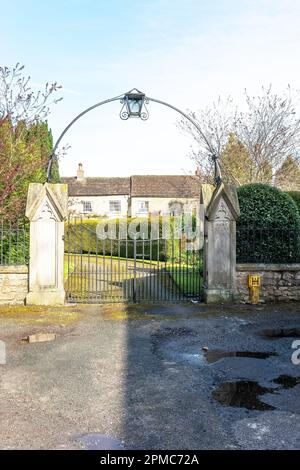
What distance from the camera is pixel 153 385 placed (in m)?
5.14

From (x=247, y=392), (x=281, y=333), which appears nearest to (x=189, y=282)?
(x=281, y=333)

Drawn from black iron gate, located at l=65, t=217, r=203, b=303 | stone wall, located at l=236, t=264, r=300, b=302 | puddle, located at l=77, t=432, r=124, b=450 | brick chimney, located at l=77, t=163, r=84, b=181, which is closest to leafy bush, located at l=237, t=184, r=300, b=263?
stone wall, located at l=236, t=264, r=300, b=302

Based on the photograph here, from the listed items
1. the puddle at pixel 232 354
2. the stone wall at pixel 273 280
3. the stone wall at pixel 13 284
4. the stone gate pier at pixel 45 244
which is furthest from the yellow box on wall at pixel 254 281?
the stone wall at pixel 13 284

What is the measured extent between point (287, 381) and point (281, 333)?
2442 mm

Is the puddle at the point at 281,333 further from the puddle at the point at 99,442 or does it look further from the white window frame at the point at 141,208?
the white window frame at the point at 141,208

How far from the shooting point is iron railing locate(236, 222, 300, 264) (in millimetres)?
10359

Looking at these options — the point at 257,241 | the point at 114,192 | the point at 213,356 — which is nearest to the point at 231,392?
the point at 213,356

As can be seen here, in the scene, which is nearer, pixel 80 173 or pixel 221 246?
pixel 221 246

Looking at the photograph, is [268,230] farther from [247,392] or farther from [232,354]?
[247,392]

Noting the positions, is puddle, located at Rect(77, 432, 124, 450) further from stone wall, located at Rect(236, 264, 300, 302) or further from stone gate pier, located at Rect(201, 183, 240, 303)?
stone wall, located at Rect(236, 264, 300, 302)

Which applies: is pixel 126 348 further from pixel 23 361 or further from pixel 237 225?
pixel 237 225

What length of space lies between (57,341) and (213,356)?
2606mm

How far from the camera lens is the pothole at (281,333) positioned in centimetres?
741

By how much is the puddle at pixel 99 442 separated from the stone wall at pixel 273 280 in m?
6.78
